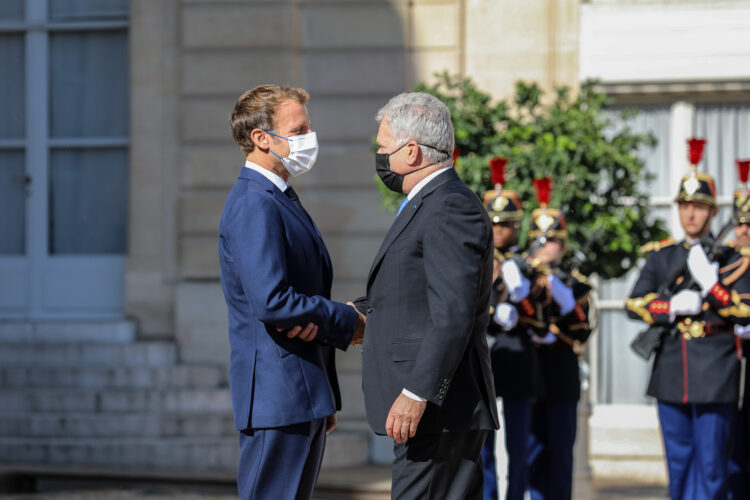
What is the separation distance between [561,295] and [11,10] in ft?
19.4

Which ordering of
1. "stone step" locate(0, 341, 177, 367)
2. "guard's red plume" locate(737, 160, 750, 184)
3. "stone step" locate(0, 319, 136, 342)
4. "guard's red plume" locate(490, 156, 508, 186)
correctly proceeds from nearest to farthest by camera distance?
1. "guard's red plume" locate(737, 160, 750, 184)
2. "guard's red plume" locate(490, 156, 508, 186)
3. "stone step" locate(0, 341, 177, 367)
4. "stone step" locate(0, 319, 136, 342)

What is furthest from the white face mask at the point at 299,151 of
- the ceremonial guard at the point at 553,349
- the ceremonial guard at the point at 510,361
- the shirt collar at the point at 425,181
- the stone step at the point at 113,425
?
the stone step at the point at 113,425

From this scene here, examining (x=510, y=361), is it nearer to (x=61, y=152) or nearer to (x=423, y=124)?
(x=423, y=124)

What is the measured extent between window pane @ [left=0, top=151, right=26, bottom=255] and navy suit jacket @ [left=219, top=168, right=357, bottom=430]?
6777mm

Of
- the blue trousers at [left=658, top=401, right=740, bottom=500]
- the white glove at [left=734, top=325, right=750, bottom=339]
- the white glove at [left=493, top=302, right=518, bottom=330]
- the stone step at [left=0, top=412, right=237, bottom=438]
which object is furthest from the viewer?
the stone step at [left=0, top=412, right=237, bottom=438]

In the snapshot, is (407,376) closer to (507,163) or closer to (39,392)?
(507,163)

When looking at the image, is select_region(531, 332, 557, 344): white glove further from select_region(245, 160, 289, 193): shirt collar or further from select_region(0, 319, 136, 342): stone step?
select_region(0, 319, 136, 342): stone step

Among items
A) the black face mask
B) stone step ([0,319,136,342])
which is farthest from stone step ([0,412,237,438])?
the black face mask

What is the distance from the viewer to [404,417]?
365cm

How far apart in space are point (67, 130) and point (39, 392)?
8.01 ft

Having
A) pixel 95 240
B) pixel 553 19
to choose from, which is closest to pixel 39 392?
pixel 95 240

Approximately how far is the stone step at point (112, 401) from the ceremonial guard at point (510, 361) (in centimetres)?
313

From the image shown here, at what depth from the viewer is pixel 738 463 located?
6.76 metres

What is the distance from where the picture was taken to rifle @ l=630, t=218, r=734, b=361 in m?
6.38
